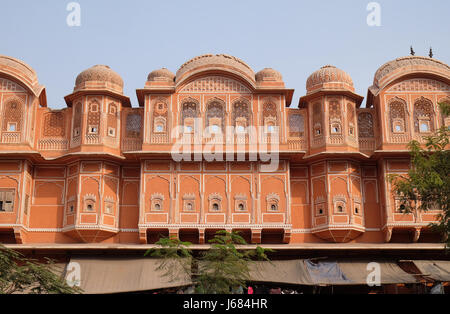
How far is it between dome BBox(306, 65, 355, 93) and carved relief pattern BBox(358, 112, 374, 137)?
0.97 m

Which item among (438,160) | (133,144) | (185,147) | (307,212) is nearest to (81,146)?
(133,144)

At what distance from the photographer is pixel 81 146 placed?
75.0ft

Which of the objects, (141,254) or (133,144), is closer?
(141,254)

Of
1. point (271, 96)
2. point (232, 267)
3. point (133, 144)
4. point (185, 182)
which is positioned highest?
point (271, 96)

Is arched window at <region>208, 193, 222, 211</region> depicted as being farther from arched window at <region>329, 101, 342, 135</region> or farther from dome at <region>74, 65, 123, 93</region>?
dome at <region>74, 65, 123, 93</region>

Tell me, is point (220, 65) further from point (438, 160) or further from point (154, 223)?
point (438, 160)

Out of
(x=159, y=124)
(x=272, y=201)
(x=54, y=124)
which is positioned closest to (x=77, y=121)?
(x=54, y=124)

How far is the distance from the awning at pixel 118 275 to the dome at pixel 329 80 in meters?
8.40

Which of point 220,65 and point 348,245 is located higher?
point 220,65

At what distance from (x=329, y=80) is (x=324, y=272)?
715 cm

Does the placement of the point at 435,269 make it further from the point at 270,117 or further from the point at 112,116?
the point at 112,116

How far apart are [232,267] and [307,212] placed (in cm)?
762

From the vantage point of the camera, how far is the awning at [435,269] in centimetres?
1938

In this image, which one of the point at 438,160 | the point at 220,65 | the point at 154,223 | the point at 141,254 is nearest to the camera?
the point at 438,160
